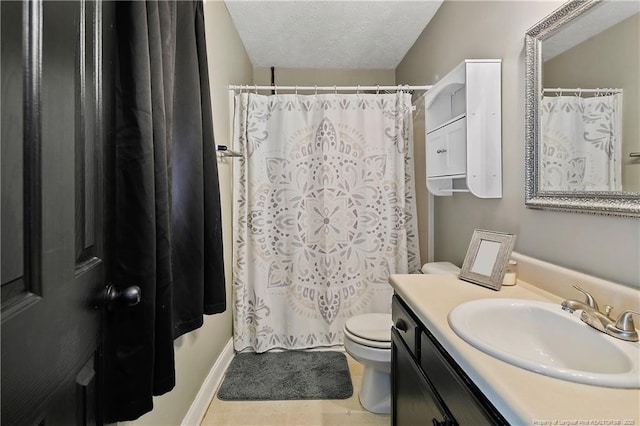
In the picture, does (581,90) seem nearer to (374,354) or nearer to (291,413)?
(374,354)

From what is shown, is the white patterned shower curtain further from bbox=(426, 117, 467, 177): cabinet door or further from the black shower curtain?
the black shower curtain

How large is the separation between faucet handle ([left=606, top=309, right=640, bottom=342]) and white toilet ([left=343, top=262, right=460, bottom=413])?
38.2 inches

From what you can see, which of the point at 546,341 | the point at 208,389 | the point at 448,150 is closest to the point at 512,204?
the point at 448,150

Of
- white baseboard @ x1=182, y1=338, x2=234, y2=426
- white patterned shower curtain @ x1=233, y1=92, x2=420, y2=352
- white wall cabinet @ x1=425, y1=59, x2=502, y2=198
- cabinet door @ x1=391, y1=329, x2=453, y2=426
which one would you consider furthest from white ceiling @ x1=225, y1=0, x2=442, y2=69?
white baseboard @ x1=182, y1=338, x2=234, y2=426

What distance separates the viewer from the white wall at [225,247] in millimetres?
1373

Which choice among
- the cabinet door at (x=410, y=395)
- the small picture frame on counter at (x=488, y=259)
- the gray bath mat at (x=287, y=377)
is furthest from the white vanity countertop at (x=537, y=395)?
the gray bath mat at (x=287, y=377)

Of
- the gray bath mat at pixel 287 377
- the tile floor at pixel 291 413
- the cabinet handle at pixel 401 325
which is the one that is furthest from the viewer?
the gray bath mat at pixel 287 377

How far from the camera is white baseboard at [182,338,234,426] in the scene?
1.56 m

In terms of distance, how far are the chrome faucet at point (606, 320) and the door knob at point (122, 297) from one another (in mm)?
1080

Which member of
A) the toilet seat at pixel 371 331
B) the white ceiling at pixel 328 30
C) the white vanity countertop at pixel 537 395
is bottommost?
the toilet seat at pixel 371 331

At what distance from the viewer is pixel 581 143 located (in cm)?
102

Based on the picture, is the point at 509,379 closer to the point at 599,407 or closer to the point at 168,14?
the point at 599,407

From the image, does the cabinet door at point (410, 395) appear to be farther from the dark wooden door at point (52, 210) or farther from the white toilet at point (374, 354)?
the dark wooden door at point (52, 210)

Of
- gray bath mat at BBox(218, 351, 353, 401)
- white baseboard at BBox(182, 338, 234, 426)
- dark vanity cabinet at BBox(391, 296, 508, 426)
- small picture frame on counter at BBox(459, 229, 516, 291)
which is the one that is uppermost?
small picture frame on counter at BBox(459, 229, 516, 291)
